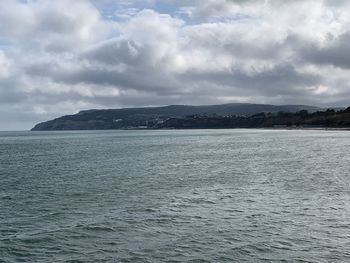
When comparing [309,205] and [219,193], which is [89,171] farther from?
[309,205]

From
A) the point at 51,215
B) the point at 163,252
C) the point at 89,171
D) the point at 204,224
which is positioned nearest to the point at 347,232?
the point at 204,224

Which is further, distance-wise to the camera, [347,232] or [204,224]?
[204,224]

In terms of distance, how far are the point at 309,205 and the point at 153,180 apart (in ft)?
84.4

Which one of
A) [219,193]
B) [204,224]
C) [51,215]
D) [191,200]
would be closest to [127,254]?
[204,224]

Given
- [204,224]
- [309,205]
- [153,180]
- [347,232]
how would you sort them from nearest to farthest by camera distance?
[347,232], [204,224], [309,205], [153,180]

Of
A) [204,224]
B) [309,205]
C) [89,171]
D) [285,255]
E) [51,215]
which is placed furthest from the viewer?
[89,171]

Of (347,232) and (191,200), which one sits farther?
(191,200)

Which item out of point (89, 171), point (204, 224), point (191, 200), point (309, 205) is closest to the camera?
point (204, 224)

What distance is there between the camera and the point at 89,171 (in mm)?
71562

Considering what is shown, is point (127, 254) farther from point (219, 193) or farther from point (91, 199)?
point (219, 193)

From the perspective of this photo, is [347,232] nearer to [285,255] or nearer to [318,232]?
[318,232]

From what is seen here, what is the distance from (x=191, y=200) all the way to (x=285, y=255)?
17.8 meters

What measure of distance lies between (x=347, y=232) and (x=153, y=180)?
109ft

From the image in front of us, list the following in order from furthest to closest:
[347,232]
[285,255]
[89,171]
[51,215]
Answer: [89,171] < [51,215] < [347,232] < [285,255]
